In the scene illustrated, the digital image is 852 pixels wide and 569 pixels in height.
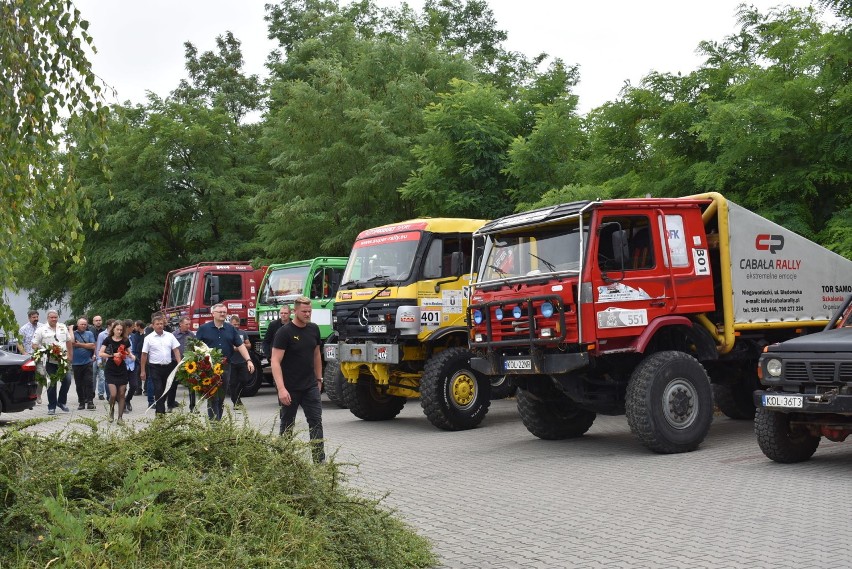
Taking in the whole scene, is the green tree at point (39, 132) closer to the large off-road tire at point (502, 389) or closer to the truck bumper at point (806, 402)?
the truck bumper at point (806, 402)

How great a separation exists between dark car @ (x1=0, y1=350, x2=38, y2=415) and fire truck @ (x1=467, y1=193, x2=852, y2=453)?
7884 millimetres

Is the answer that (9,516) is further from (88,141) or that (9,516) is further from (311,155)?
(311,155)

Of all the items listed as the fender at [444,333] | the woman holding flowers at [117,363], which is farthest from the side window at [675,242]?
the woman holding flowers at [117,363]

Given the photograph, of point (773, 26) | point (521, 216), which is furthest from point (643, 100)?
point (521, 216)

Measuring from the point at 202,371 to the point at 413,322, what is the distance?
10.9 ft

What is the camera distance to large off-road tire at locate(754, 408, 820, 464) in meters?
10.2

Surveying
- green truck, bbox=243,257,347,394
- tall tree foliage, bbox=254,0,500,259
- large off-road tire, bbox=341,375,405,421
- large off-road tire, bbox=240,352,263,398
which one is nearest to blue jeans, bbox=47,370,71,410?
green truck, bbox=243,257,347,394

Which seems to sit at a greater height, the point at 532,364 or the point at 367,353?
the point at 367,353

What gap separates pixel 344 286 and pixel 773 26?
306 inches

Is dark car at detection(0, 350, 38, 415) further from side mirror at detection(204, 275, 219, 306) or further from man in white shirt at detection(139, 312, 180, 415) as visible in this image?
side mirror at detection(204, 275, 219, 306)

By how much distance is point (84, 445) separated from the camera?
20.0ft

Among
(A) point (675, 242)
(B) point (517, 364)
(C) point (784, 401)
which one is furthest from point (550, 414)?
(C) point (784, 401)

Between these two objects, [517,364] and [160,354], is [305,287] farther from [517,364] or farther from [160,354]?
[517,364]

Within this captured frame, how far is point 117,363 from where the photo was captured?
53.9 feet
